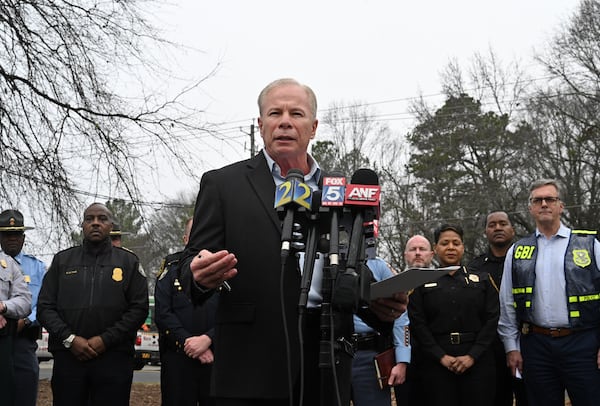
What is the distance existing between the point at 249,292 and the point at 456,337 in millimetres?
4211

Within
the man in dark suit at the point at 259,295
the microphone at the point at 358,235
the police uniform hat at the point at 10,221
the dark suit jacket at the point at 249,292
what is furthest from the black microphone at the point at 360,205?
the police uniform hat at the point at 10,221

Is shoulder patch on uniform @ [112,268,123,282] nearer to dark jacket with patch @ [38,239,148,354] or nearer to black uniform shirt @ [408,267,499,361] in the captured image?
dark jacket with patch @ [38,239,148,354]

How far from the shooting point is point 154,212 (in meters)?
10.6

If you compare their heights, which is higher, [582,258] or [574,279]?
[582,258]

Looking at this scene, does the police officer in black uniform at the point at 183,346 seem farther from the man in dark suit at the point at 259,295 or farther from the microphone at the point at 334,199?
the microphone at the point at 334,199

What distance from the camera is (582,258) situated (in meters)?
6.38

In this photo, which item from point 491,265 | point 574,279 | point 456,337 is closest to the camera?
point 574,279

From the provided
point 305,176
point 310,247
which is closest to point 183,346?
point 305,176

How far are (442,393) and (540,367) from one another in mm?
900

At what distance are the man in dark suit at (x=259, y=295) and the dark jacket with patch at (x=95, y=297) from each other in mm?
3951

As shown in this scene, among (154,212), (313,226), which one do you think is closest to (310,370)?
(313,226)

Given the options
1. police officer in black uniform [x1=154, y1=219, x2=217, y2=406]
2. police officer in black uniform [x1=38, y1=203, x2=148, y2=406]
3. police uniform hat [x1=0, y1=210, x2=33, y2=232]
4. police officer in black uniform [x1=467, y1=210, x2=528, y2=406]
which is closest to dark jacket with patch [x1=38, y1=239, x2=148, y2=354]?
police officer in black uniform [x1=38, y1=203, x2=148, y2=406]

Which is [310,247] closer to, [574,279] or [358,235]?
[358,235]

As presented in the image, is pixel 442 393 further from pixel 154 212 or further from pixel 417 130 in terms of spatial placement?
pixel 417 130
